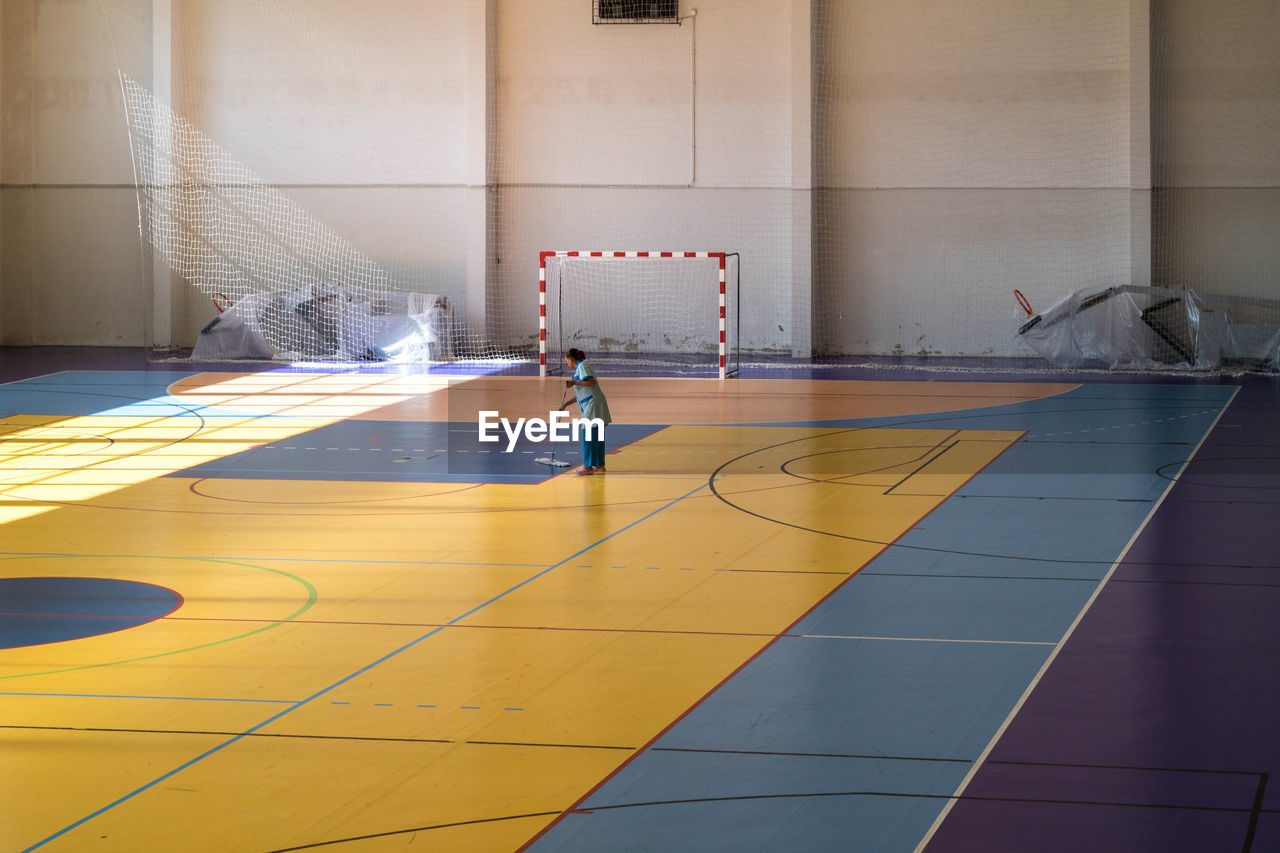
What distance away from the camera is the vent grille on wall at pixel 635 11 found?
27953 mm

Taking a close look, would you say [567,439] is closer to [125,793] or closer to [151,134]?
[125,793]

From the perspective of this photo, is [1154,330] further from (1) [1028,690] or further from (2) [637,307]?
(1) [1028,690]

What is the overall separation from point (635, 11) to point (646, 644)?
21.2 metres

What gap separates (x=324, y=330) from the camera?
27688 millimetres

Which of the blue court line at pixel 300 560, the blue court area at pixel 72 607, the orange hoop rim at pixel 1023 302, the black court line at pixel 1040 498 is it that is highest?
the orange hoop rim at pixel 1023 302

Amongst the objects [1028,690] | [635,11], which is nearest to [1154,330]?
[635,11]

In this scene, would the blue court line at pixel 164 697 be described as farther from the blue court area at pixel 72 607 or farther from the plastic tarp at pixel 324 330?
the plastic tarp at pixel 324 330

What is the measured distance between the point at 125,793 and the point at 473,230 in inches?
894

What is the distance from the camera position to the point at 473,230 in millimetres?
28516

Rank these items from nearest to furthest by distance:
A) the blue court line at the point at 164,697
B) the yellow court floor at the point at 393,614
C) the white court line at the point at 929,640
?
the yellow court floor at the point at 393,614 < the blue court line at the point at 164,697 < the white court line at the point at 929,640

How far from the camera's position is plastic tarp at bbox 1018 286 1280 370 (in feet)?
81.1

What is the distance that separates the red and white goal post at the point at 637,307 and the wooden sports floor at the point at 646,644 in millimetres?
11075

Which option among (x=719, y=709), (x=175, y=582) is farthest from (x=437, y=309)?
(x=719, y=709)

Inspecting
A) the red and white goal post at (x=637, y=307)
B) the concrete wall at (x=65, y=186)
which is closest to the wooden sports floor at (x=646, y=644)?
the red and white goal post at (x=637, y=307)
